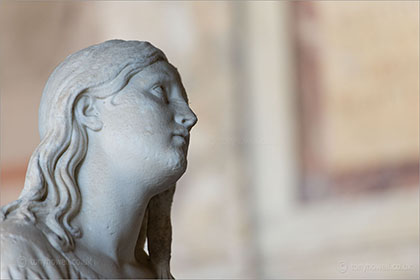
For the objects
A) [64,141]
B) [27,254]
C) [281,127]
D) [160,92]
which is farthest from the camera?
[281,127]

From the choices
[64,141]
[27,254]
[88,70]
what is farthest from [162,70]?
[27,254]

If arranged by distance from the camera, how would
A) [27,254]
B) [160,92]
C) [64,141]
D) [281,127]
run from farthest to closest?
[281,127] → [160,92] → [64,141] → [27,254]

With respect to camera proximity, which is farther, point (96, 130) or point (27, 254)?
point (96, 130)

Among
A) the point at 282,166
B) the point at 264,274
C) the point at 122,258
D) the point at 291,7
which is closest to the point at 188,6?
the point at 291,7

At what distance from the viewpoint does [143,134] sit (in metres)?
2.67

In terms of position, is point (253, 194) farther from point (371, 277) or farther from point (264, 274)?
point (371, 277)

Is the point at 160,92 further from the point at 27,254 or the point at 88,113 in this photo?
the point at 27,254

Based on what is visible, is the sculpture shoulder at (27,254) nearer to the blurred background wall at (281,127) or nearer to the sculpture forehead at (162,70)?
the sculpture forehead at (162,70)

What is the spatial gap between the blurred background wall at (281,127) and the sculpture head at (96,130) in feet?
9.95

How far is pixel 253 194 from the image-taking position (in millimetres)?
5863

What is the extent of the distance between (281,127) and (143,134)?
3329 mm

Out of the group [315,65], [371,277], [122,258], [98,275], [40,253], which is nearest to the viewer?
A: [40,253]

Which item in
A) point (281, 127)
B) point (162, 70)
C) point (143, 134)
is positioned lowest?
point (281, 127)

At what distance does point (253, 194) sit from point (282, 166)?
0.26m
